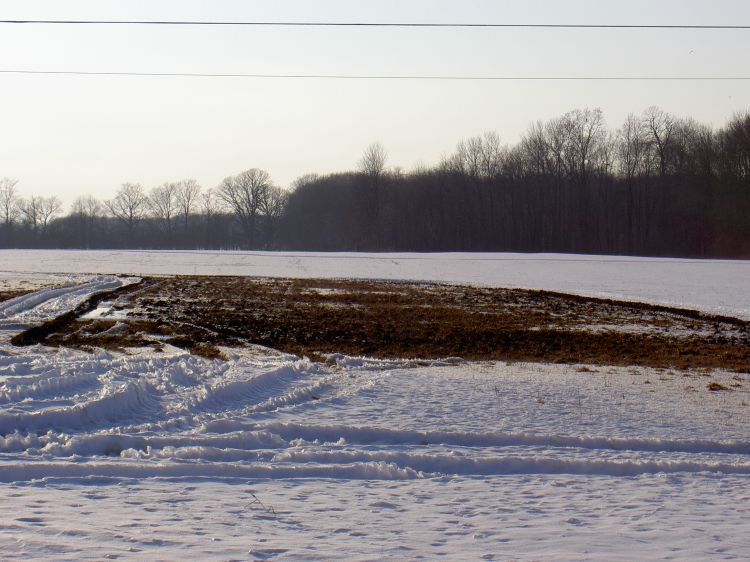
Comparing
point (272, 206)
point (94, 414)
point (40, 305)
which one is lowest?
point (94, 414)

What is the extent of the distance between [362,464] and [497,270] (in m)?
36.9

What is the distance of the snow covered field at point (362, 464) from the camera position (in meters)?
4.80

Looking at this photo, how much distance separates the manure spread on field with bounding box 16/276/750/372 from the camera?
14.0 meters

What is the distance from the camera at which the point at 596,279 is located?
118 ft

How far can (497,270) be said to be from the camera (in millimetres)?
42906

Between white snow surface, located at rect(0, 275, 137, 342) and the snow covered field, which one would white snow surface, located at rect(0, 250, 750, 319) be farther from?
the snow covered field

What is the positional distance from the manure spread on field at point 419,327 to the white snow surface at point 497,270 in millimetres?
3695

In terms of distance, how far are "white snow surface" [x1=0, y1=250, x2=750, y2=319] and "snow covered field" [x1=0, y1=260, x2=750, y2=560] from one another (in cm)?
1426

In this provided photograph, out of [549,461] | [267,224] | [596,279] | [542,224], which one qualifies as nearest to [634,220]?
[542,224]

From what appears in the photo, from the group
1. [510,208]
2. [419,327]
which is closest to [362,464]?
[419,327]

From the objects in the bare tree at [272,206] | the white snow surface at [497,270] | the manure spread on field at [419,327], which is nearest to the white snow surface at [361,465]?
the manure spread on field at [419,327]

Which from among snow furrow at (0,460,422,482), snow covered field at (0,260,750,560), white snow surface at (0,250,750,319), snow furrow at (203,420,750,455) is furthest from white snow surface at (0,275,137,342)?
white snow surface at (0,250,750,319)

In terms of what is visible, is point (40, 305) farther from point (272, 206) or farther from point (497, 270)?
point (272, 206)

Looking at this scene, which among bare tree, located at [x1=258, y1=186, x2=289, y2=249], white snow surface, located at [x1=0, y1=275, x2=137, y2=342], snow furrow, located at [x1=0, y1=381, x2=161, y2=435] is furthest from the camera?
bare tree, located at [x1=258, y1=186, x2=289, y2=249]
